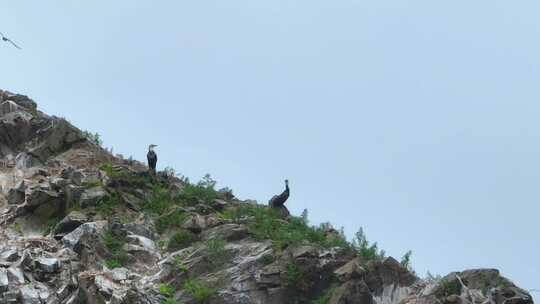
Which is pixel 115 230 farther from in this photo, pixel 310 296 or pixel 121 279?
pixel 310 296

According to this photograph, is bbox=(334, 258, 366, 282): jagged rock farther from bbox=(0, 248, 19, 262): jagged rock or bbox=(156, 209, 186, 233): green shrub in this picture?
bbox=(0, 248, 19, 262): jagged rock

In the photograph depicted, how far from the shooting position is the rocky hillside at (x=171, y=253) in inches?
927

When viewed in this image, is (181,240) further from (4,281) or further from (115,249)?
(4,281)

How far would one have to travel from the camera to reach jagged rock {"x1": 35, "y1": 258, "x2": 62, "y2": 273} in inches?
940

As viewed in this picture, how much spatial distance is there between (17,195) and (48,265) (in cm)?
590

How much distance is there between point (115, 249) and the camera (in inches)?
1038

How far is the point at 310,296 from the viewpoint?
24.8 metres

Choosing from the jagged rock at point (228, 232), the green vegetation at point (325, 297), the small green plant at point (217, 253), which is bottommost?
the green vegetation at point (325, 297)

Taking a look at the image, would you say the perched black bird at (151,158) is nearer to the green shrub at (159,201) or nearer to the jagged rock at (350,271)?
the green shrub at (159,201)

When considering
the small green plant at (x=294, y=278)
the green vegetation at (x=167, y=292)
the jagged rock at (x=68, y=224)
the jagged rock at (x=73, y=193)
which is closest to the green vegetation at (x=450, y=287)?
the small green plant at (x=294, y=278)

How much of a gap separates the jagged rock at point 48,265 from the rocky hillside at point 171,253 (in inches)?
1.5

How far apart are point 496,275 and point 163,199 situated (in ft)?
39.4

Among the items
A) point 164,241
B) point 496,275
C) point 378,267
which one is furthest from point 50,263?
point 496,275

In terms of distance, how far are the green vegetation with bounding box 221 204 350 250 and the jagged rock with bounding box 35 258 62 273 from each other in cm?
609
